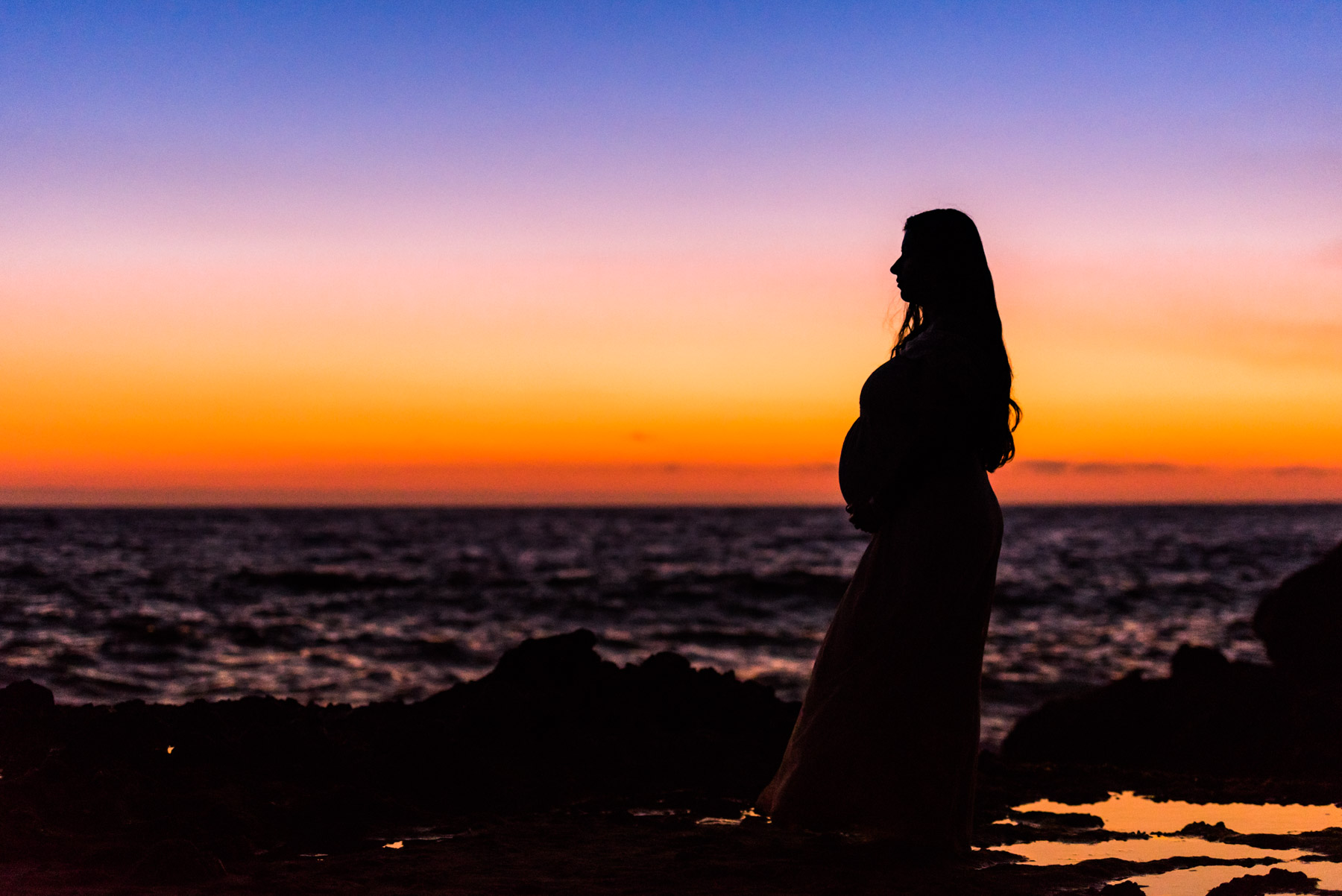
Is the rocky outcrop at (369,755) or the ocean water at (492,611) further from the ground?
the rocky outcrop at (369,755)

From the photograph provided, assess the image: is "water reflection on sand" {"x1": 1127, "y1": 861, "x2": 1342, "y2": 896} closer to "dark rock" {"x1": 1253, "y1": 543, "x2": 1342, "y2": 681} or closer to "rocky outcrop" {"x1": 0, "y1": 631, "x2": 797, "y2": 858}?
"rocky outcrop" {"x1": 0, "y1": 631, "x2": 797, "y2": 858}

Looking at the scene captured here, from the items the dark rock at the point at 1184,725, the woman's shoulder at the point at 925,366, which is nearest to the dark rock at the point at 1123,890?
the woman's shoulder at the point at 925,366

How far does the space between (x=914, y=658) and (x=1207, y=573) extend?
34.7m

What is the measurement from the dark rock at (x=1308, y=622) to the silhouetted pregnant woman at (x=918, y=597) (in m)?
6.01

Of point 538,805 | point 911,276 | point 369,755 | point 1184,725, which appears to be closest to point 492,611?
point 1184,725

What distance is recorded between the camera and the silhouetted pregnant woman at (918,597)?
398cm

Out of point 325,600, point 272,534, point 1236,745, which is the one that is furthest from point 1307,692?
point 272,534

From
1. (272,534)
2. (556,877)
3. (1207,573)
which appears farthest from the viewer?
(272,534)

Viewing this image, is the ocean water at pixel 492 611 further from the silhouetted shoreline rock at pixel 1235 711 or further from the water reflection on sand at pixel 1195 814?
the water reflection on sand at pixel 1195 814

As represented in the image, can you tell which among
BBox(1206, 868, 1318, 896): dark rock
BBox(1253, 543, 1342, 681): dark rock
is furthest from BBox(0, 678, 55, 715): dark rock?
BBox(1253, 543, 1342, 681): dark rock

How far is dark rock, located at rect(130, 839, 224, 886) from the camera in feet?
12.5

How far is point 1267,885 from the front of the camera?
12.8 feet

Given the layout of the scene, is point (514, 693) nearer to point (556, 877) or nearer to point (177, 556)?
point (556, 877)

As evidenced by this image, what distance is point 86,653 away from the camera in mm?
14367
